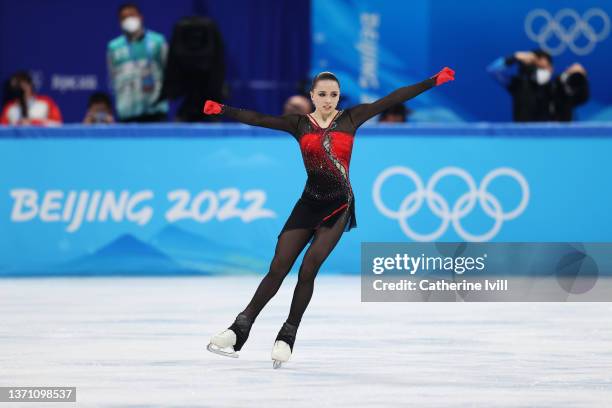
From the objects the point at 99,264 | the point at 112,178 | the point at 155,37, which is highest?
the point at 155,37

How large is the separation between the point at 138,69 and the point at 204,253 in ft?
7.14

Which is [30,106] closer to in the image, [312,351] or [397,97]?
[312,351]

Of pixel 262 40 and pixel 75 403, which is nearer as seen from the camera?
pixel 75 403

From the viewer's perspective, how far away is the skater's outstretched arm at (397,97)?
750 centimetres

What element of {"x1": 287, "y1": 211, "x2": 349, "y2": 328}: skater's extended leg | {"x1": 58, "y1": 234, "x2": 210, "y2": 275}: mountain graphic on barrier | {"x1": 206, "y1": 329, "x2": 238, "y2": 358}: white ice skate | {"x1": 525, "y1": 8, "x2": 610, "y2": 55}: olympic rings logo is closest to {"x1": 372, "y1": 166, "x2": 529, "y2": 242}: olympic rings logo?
{"x1": 58, "y1": 234, "x2": 210, "y2": 275}: mountain graphic on barrier

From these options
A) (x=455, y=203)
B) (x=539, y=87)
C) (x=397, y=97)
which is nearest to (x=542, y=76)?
(x=539, y=87)

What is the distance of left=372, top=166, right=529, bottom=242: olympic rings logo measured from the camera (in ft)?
38.9

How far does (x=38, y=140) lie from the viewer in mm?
12164

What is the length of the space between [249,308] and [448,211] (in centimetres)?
476

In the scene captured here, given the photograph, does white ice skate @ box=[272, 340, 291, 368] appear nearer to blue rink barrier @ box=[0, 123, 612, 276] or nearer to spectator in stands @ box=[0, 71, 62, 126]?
blue rink barrier @ box=[0, 123, 612, 276]

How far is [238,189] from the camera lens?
476 inches

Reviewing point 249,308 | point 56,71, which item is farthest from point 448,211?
point 56,71

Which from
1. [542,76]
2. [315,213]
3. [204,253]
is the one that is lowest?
[204,253]

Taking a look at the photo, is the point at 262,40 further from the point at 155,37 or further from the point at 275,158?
the point at 275,158
